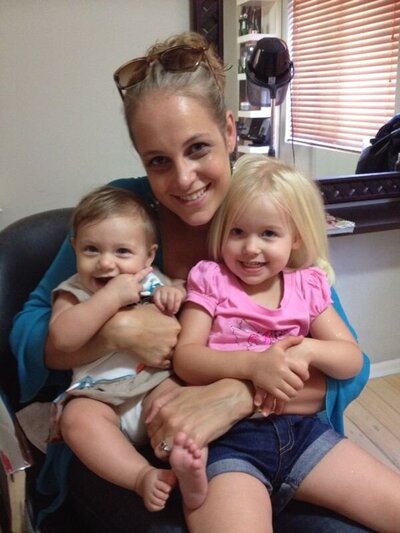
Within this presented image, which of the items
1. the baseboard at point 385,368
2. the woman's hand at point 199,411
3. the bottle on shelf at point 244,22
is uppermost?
the bottle on shelf at point 244,22

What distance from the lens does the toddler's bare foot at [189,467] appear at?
0.82 metres

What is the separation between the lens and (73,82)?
1.65 metres

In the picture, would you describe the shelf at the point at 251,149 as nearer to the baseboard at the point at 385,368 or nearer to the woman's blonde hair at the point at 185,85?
the woman's blonde hair at the point at 185,85

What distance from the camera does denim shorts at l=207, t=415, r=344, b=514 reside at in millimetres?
946

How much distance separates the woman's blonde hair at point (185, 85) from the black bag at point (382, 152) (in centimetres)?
103

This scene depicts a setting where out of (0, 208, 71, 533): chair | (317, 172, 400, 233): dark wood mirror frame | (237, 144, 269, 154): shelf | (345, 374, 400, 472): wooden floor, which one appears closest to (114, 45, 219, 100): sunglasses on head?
(0, 208, 71, 533): chair

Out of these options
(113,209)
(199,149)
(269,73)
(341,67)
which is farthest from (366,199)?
(113,209)

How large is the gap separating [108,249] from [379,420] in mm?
Answer: 1521

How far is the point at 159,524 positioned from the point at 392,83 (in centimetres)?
170

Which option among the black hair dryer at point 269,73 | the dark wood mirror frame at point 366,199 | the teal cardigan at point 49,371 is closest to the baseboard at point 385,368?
the dark wood mirror frame at point 366,199

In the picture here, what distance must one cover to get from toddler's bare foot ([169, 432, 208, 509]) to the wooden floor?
1.23 meters

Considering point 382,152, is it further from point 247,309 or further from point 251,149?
point 247,309

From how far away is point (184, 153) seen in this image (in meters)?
1.05

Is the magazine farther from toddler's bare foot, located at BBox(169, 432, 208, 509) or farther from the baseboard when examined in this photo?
toddler's bare foot, located at BBox(169, 432, 208, 509)
